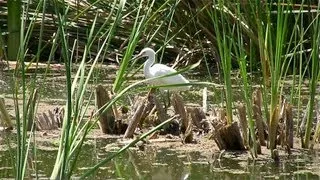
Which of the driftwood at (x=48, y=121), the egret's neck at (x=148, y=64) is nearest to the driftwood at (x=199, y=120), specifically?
the driftwood at (x=48, y=121)

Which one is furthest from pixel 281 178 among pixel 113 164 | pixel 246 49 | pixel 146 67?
pixel 246 49

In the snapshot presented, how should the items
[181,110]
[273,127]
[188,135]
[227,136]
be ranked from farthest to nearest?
Result: [181,110], [188,135], [227,136], [273,127]

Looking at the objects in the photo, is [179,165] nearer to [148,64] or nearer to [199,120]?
[199,120]

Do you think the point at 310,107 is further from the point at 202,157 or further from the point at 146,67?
the point at 146,67

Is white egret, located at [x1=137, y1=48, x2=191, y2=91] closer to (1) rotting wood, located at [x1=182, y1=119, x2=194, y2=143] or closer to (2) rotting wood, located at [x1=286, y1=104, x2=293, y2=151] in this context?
(1) rotting wood, located at [x1=182, y1=119, x2=194, y2=143]

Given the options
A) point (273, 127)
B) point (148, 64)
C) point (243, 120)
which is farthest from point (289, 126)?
point (148, 64)

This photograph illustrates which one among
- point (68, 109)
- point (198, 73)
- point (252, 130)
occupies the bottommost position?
point (198, 73)

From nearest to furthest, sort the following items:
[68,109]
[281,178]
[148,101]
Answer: [68,109]
[281,178]
[148,101]

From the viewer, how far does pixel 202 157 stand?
4.64 m

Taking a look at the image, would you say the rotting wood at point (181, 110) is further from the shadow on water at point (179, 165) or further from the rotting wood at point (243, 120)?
the rotting wood at point (243, 120)

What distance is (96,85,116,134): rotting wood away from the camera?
5.24 meters

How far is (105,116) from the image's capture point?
5281 mm

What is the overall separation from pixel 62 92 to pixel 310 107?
10.3ft

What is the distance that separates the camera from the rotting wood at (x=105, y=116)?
5.24m
